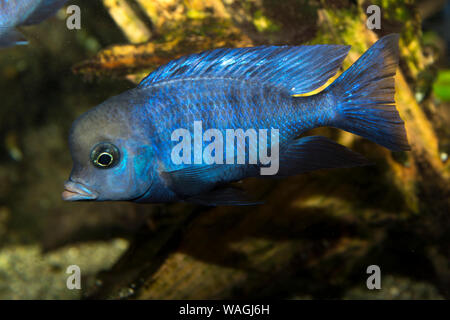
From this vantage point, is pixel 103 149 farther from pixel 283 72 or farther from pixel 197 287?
pixel 197 287

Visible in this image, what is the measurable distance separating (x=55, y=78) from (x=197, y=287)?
2.83m

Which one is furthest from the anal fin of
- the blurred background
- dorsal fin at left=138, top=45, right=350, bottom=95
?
the blurred background

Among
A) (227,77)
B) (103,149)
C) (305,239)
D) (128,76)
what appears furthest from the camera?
(305,239)

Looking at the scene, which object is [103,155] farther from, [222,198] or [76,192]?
[222,198]

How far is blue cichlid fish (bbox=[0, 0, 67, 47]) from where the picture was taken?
1.97 meters

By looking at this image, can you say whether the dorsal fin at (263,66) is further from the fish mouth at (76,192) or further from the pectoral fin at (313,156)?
the fish mouth at (76,192)

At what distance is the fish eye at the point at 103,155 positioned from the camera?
5.24 ft

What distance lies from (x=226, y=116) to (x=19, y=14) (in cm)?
141

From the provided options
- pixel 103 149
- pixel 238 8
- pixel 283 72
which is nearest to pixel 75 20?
pixel 238 8

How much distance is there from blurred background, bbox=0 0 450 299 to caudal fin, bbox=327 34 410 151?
2.22 feet

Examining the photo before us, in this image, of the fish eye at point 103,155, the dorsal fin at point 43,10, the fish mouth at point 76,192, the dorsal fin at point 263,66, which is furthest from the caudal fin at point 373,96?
the dorsal fin at point 43,10

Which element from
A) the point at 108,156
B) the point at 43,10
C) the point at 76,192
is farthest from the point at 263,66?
the point at 43,10

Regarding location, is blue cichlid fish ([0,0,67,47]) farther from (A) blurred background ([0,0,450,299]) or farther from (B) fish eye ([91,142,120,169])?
(B) fish eye ([91,142,120,169])

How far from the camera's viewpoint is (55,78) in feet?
12.9
